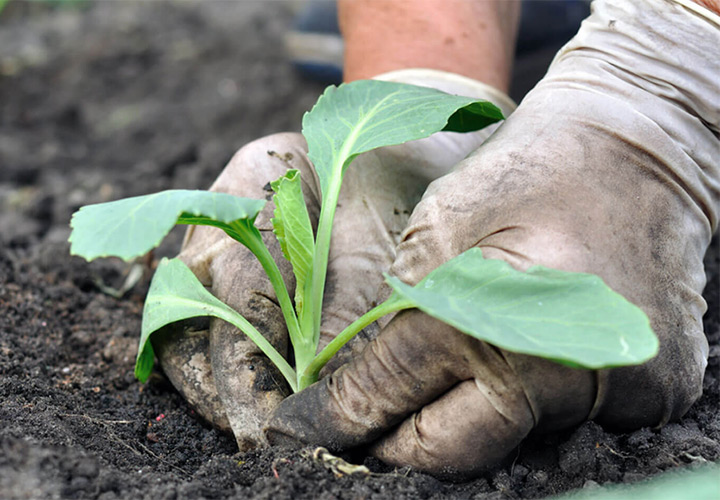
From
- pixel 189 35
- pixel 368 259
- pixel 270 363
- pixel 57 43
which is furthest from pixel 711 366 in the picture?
pixel 57 43

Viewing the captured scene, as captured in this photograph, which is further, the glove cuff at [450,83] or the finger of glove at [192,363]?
the glove cuff at [450,83]

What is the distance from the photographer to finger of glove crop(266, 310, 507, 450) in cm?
118

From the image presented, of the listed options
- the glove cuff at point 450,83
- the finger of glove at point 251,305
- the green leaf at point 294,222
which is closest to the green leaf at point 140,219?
the green leaf at point 294,222

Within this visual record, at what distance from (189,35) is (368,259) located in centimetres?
359

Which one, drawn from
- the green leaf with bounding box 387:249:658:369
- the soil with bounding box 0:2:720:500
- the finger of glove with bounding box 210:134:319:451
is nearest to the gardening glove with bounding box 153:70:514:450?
the finger of glove with bounding box 210:134:319:451

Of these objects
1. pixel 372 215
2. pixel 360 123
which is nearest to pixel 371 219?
pixel 372 215

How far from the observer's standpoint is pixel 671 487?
0.87m

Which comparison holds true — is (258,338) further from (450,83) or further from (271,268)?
(450,83)

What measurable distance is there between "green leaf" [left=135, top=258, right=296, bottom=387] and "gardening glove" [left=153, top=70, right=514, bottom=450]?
0.26ft

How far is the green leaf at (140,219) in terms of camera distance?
3.43 feet

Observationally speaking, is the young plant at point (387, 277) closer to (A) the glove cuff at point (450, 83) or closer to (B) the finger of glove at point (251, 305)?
(B) the finger of glove at point (251, 305)

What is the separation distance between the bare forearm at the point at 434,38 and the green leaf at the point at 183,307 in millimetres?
1075

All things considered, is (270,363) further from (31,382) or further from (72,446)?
(31,382)

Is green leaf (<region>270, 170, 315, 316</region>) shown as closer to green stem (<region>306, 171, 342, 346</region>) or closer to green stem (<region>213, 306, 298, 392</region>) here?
green stem (<region>306, 171, 342, 346</region>)
